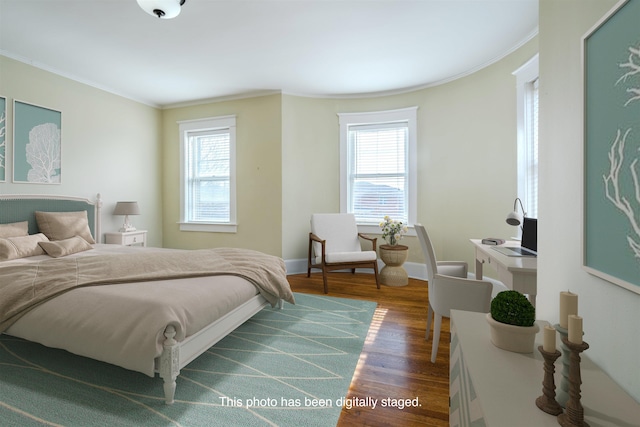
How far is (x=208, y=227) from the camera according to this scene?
4957 millimetres

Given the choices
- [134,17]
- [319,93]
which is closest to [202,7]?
[134,17]

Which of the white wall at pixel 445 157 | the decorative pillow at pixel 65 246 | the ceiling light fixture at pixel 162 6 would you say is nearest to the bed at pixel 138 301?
the decorative pillow at pixel 65 246

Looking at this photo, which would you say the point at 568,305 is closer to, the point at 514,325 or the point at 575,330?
the point at 575,330

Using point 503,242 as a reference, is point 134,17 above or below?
above

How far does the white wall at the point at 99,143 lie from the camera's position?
340cm

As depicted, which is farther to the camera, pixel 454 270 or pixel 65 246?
pixel 65 246

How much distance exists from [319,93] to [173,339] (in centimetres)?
405

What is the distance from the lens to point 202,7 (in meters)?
2.53

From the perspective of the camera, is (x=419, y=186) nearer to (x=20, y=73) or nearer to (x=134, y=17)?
(x=134, y=17)

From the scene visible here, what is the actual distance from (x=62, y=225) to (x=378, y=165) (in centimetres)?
422

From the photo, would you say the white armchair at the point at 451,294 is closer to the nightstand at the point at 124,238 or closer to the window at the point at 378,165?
the window at the point at 378,165

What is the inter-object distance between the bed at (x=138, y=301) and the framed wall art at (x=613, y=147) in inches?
73.2

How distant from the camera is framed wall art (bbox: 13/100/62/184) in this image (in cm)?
334

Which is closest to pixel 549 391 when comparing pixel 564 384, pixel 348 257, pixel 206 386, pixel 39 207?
pixel 564 384
